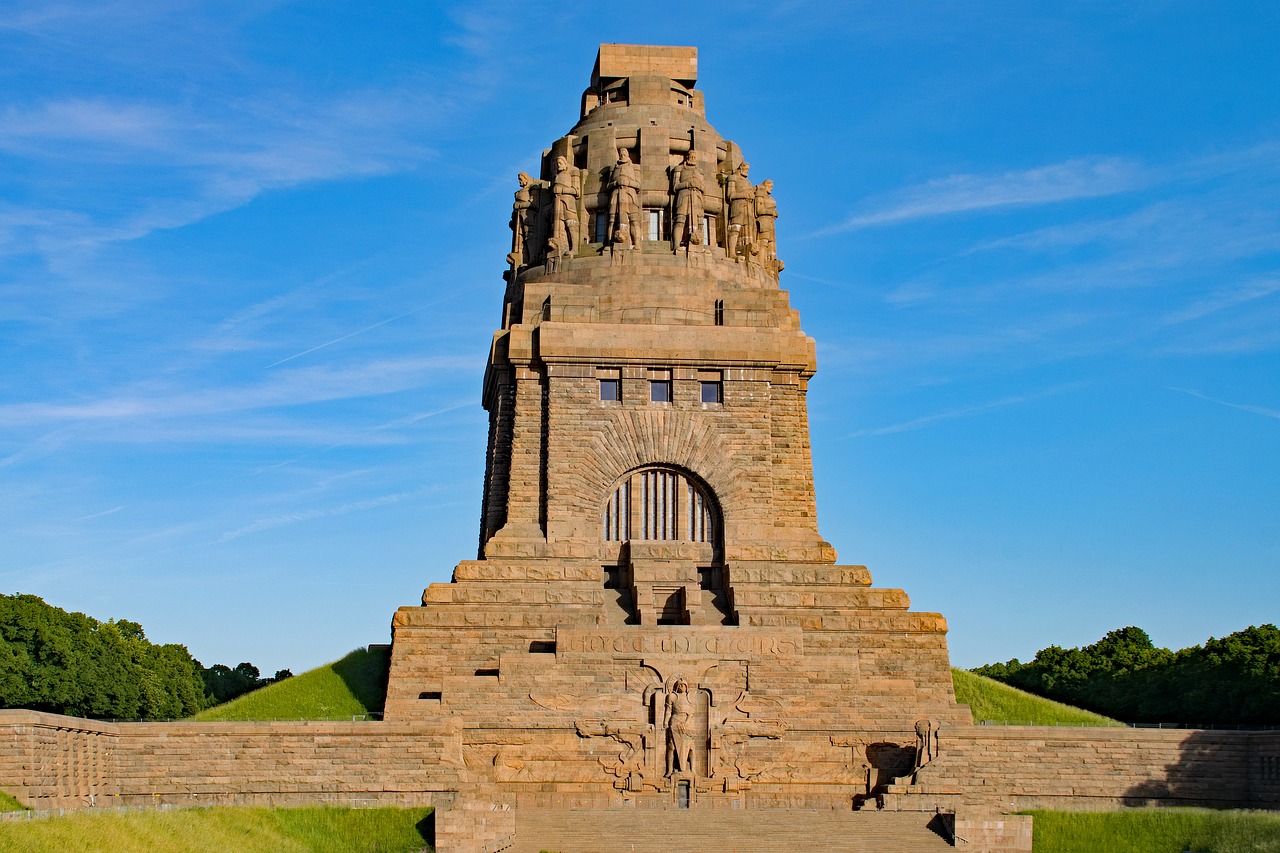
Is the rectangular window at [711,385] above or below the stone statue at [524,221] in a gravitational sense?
below

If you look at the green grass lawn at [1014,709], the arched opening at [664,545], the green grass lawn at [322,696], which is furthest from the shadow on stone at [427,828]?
the green grass lawn at [1014,709]

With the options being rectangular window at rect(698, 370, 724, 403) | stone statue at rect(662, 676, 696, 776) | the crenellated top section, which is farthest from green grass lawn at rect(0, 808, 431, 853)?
the crenellated top section

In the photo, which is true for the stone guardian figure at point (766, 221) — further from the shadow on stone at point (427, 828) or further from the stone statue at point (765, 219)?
the shadow on stone at point (427, 828)

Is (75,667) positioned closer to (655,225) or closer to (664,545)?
(664,545)

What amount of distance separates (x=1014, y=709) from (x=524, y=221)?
794 inches

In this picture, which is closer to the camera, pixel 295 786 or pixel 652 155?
pixel 295 786

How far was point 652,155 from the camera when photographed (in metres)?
48.1

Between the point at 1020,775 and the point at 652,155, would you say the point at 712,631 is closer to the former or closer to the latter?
the point at 1020,775

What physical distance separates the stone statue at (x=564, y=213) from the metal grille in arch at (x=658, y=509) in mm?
7662

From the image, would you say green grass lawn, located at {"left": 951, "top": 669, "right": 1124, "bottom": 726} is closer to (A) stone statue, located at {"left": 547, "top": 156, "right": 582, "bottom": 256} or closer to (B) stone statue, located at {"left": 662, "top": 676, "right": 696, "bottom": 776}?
(B) stone statue, located at {"left": 662, "top": 676, "right": 696, "bottom": 776}

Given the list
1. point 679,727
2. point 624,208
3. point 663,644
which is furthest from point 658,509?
point 624,208

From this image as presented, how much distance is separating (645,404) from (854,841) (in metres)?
14.9

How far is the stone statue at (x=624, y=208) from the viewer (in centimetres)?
4612

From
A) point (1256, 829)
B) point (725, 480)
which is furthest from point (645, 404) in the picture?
point (1256, 829)
